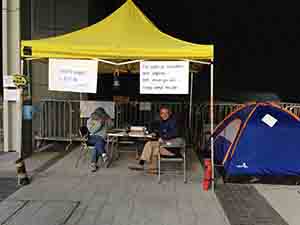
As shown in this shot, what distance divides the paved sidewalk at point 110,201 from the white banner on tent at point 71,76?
1552mm

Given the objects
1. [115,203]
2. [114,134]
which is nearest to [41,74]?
[114,134]

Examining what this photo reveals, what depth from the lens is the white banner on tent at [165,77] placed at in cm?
575

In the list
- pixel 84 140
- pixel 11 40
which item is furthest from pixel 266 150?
pixel 11 40

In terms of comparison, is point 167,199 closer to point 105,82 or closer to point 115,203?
point 115,203

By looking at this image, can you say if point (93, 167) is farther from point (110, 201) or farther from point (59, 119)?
point (59, 119)

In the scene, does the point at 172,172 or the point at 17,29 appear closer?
the point at 172,172

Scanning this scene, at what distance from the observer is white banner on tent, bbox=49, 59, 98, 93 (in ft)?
19.3

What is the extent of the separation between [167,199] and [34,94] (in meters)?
5.59

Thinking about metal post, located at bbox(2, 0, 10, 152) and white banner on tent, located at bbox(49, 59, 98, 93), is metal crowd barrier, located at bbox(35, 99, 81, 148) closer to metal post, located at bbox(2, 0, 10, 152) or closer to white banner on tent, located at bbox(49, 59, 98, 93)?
metal post, located at bbox(2, 0, 10, 152)

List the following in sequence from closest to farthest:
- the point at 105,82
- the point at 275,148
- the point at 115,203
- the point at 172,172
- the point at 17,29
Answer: the point at 115,203
the point at 275,148
the point at 172,172
the point at 17,29
the point at 105,82

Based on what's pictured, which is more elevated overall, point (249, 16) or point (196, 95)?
point (249, 16)

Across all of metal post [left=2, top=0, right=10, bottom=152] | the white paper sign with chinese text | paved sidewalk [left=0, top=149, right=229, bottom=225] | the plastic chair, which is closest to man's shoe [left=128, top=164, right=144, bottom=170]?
paved sidewalk [left=0, top=149, right=229, bottom=225]

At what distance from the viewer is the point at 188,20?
1446cm

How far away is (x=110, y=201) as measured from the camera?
517cm
